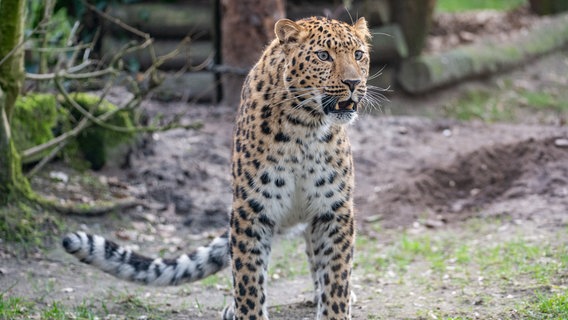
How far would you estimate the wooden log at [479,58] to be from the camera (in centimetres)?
1480

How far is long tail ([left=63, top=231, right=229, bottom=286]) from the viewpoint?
677cm

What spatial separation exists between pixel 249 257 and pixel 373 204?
175 inches

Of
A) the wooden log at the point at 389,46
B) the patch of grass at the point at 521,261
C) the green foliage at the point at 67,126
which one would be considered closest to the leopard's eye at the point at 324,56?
the patch of grass at the point at 521,261

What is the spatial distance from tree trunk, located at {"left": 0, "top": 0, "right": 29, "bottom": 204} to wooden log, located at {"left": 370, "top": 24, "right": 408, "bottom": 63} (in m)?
7.55

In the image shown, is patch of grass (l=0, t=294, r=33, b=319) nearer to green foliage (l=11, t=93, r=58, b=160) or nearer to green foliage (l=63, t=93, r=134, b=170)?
green foliage (l=11, t=93, r=58, b=160)

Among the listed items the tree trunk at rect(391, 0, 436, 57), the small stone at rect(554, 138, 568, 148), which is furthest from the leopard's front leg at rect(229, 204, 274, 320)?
the tree trunk at rect(391, 0, 436, 57)

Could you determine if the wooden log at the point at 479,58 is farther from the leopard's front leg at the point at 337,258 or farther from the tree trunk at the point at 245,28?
the leopard's front leg at the point at 337,258

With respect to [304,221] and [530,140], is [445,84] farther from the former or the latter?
[304,221]

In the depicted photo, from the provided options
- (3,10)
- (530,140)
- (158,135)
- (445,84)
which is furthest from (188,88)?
(3,10)

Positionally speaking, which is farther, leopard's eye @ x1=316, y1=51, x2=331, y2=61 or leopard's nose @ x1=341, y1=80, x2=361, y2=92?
leopard's eye @ x1=316, y1=51, x2=331, y2=61

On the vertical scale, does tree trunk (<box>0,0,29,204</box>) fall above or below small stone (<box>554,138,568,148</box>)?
above

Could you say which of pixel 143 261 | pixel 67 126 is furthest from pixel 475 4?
pixel 143 261

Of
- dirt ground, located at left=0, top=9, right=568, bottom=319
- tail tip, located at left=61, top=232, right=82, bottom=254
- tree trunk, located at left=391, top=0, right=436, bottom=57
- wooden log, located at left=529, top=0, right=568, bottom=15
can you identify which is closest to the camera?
tail tip, located at left=61, top=232, right=82, bottom=254

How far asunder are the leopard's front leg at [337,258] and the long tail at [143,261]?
45.5 inches
